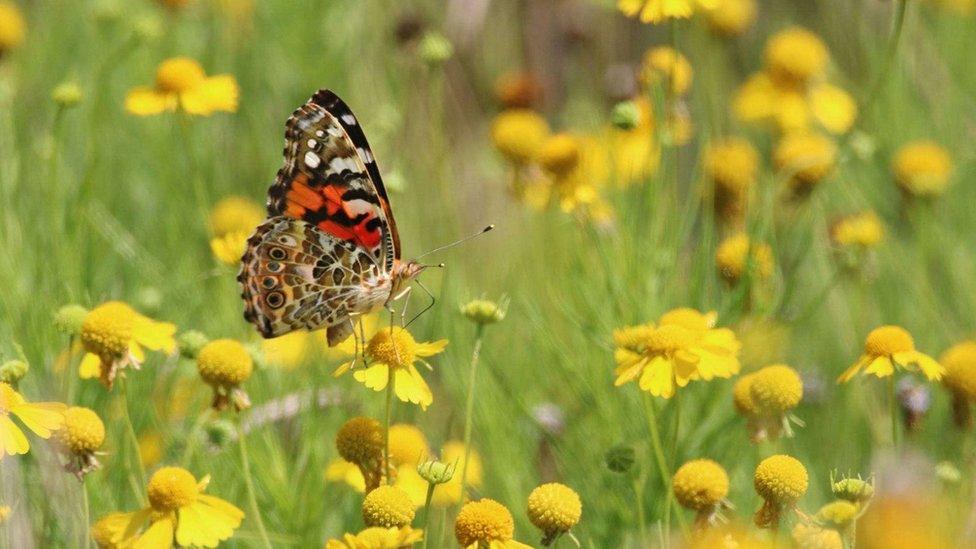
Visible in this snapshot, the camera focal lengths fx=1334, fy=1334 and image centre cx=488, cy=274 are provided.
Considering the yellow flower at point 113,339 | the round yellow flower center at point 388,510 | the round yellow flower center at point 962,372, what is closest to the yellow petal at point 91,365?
the yellow flower at point 113,339

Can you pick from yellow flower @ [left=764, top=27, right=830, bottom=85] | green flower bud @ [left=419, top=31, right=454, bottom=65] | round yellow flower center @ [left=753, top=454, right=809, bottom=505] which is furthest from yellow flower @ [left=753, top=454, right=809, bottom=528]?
yellow flower @ [left=764, top=27, right=830, bottom=85]

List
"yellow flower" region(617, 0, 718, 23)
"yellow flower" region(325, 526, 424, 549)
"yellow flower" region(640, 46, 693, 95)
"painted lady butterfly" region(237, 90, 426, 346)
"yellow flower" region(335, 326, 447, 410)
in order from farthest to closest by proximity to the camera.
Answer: "yellow flower" region(640, 46, 693, 95) < "yellow flower" region(617, 0, 718, 23) < "painted lady butterfly" region(237, 90, 426, 346) < "yellow flower" region(335, 326, 447, 410) < "yellow flower" region(325, 526, 424, 549)

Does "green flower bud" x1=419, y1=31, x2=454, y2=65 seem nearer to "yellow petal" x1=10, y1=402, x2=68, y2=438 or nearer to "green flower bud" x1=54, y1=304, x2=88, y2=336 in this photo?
"green flower bud" x1=54, y1=304, x2=88, y2=336

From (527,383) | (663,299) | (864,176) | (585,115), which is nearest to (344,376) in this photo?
(527,383)

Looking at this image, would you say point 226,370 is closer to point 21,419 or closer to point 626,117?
point 21,419

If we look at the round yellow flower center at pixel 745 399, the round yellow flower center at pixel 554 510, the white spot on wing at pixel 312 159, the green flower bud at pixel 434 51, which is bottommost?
the round yellow flower center at pixel 554 510

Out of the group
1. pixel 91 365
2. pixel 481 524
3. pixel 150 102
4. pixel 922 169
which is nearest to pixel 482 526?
pixel 481 524

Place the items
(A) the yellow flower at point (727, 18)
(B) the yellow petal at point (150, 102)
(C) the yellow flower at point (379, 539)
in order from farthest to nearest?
(A) the yellow flower at point (727, 18) < (B) the yellow petal at point (150, 102) < (C) the yellow flower at point (379, 539)

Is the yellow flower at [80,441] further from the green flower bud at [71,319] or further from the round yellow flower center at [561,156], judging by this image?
the round yellow flower center at [561,156]
